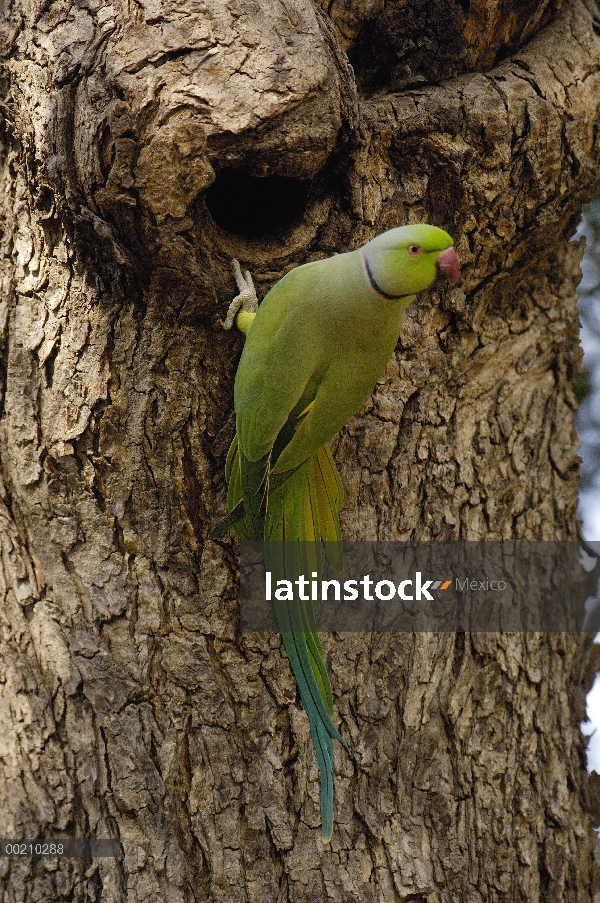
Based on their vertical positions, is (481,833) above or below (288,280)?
below

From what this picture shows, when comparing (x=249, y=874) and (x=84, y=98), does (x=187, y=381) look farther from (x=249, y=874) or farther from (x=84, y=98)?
(x=249, y=874)

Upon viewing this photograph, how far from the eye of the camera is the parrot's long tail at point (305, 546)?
1.70 meters

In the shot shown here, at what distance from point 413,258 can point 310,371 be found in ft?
1.13

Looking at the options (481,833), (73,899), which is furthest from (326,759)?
(73,899)

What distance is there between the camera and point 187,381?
1813 millimetres

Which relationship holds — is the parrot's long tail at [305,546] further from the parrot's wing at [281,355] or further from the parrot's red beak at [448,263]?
the parrot's red beak at [448,263]

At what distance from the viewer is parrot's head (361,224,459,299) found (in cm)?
158

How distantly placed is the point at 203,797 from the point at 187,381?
1.04 metres

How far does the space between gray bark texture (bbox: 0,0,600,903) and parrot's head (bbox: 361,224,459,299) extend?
30cm

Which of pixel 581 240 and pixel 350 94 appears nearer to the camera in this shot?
pixel 350 94

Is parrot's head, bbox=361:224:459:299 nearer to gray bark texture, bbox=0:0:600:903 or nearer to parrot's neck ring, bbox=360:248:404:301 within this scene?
parrot's neck ring, bbox=360:248:404:301

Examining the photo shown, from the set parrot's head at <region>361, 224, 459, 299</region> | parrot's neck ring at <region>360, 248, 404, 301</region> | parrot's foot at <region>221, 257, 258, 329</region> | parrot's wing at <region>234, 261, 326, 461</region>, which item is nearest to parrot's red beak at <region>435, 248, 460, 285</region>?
parrot's head at <region>361, 224, 459, 299</region>

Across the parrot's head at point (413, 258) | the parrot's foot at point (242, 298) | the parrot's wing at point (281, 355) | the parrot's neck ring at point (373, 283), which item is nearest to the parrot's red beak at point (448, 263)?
the parrot's head at point (413, 258)

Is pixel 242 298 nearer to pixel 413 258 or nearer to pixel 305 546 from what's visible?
pixel 413 258
